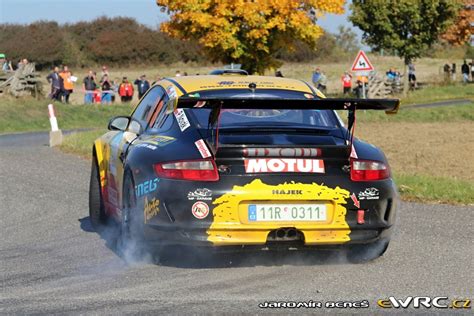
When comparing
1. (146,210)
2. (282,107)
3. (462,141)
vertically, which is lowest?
(462,141)

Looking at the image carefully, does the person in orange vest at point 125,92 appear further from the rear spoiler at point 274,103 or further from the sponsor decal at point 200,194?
the sponsor decal at point 200,194

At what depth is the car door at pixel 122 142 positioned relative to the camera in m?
8.51

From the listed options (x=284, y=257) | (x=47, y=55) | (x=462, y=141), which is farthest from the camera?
(x=47, y=55)

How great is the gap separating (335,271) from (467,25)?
6294 cm

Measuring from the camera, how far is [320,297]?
6395 mm

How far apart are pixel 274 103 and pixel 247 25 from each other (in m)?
32.5

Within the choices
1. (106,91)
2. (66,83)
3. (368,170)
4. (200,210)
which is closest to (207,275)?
(200,210)

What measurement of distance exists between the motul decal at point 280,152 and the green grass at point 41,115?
25927mm

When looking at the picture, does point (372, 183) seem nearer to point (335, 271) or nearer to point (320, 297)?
point (335, 271)

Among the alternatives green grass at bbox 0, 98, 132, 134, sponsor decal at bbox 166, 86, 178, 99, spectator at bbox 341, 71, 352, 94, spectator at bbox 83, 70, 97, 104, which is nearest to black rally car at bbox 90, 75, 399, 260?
sponsor decal at bbox 166, 86, 178, 99

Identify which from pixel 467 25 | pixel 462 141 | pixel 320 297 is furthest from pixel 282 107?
pixel 467 25

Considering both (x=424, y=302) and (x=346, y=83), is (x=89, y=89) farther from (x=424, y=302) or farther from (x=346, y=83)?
(x=424, y=302)

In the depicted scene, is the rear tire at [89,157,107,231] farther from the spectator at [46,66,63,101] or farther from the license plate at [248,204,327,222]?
the spectator at [46,66,63,101]

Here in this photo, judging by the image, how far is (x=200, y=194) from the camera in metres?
7.03
